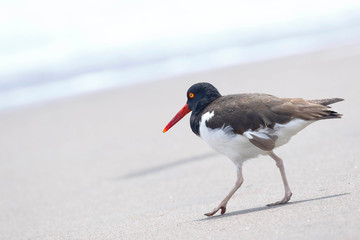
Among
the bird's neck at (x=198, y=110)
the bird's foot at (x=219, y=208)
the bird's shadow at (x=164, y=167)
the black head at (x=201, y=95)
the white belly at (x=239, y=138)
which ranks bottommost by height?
the bird's shadow at (x=164, y=167)

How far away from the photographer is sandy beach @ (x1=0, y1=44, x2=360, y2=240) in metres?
5.18

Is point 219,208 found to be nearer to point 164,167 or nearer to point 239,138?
point 239,138

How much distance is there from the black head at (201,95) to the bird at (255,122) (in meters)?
0.41

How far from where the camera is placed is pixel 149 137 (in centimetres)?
1092

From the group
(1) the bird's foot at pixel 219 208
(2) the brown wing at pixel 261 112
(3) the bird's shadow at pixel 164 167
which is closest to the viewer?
(2) the brown wing at pixel 261 112

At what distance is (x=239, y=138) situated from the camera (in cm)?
567

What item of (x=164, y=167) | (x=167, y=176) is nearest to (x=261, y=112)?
(x=167, y=176)

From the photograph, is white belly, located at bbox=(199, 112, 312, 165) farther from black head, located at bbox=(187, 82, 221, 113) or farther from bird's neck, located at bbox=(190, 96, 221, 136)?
black head, located at bbox=(187, 82, 221, 113)

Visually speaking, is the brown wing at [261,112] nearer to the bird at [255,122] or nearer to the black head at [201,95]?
the bird at [255,122]

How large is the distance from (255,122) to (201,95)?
3.74 feet

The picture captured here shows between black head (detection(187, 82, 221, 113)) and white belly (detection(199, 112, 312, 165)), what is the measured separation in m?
0.43

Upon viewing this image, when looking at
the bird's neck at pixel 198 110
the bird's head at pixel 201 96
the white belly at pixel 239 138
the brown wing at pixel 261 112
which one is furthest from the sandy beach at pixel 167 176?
the bird's head at pixel 201 96

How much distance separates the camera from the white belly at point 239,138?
556cm

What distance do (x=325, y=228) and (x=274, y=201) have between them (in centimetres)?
172
